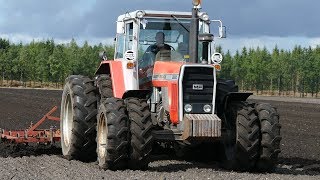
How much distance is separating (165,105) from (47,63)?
274ft

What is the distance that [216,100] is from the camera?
10.9 m

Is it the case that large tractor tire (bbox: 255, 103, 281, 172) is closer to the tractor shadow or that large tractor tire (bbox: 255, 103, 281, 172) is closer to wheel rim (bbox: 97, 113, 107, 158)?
wheel rim (bbox: 97, 113, 107, 158)

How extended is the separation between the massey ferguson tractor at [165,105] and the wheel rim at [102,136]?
2 centimetres

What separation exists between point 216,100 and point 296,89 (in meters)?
84.0

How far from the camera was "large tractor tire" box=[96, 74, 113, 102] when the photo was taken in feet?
37.8

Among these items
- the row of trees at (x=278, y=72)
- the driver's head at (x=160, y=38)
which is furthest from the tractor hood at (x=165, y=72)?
the row of trees at (x=278, y=72)

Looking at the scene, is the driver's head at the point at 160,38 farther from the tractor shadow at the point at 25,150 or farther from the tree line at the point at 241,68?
the tree line at the point at 241,68

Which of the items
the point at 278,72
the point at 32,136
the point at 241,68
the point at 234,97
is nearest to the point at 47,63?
the point at 241,68

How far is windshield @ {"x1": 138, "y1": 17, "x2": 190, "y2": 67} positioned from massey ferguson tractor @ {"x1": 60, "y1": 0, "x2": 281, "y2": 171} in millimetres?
18

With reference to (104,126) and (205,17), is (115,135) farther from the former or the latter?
(205,17)

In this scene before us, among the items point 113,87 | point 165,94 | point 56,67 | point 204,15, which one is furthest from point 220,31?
point 56,67

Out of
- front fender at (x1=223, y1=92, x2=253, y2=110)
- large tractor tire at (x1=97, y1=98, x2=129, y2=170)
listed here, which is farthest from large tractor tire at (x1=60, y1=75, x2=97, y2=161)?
front fender at (x1=223, y1=92, x2=253, y2=110)

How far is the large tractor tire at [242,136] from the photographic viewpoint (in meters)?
10.0

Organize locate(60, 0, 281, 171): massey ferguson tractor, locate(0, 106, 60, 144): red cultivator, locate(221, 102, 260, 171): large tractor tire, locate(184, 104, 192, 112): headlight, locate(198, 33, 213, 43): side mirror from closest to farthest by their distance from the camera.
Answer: locate(60, 0, 281, 171): massey ferguson tractor, locate(221, 102, 260, 171): large tractor tire, locate(184, 104, 192, 112): headlight, locate(198, 33, 213, 43): side mirror, locate(0, 106, 60, 144): red cultivator
